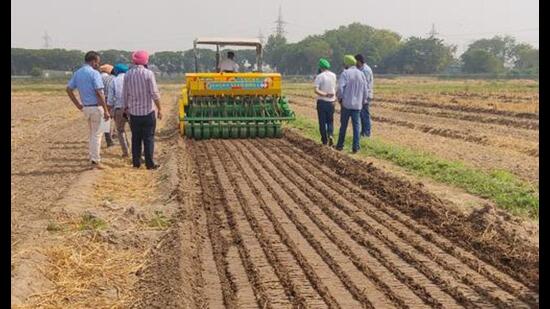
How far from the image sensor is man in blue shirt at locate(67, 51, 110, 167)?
9.05 m

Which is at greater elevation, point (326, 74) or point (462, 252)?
point (326, 74)

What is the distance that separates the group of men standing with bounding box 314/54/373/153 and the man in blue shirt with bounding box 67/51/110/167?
476 cm

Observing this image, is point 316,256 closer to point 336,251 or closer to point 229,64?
point 336,251

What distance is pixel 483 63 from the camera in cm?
10000

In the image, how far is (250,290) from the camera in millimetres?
4555

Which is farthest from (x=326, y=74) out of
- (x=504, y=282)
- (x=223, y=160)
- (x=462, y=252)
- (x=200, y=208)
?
(x=504, y=282)

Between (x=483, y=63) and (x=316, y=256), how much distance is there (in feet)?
339

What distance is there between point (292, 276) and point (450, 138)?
10.8m

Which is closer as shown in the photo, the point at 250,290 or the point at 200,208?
the point at 250,290

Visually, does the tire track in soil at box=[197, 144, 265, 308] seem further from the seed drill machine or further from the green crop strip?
the seed drill machine

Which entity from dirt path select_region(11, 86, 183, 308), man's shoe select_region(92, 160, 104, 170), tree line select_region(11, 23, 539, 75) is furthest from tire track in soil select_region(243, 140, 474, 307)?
tree line select_region(11, 23, 539, 75)

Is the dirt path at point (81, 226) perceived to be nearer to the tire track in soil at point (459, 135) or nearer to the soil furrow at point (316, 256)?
the soil furrow at point (316, 256)

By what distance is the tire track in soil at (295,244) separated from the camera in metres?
4.41
